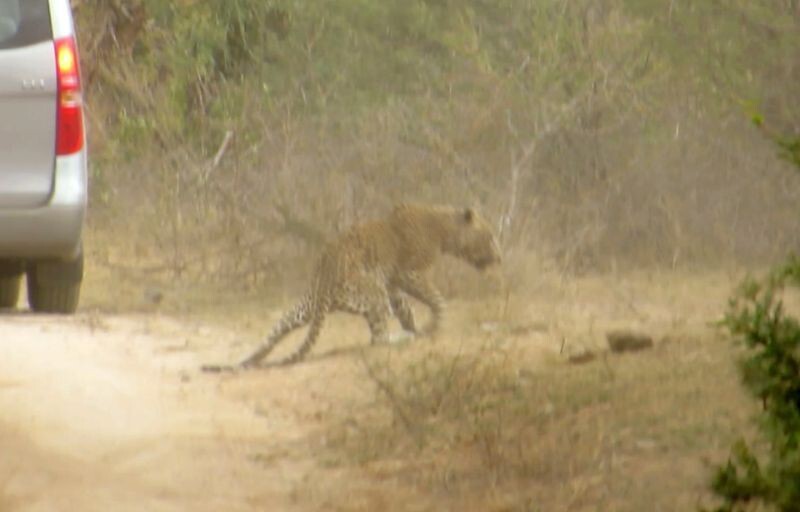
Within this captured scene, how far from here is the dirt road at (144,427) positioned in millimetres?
7035

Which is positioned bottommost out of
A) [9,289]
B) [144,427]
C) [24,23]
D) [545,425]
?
[9,289]

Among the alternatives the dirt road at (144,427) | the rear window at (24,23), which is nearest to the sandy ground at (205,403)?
the dirt road at (144,427)

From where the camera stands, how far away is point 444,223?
36.4 ft

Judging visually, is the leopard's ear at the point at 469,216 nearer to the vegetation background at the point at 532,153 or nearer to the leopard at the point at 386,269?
the leopard at the point at 386,269

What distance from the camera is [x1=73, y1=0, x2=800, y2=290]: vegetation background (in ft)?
42.4

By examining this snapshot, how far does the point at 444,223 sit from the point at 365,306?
2.95ft

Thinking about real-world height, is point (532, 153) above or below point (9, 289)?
above

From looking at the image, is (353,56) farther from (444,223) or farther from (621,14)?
(444,223)

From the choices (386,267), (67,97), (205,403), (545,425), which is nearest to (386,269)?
(386,267)

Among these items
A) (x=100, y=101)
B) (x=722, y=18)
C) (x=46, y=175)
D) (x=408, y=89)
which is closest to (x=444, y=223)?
(x=46, y=175)

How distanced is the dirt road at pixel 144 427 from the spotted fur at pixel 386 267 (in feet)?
1.81

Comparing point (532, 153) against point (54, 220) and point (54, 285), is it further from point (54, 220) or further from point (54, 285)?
point (54, 220)

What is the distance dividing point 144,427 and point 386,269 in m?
2.88

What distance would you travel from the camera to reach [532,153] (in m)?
13.5
